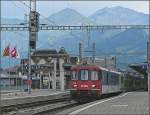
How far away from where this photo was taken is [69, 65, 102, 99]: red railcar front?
37031mm

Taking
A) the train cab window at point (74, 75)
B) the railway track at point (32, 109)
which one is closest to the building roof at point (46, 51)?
the train cab window at point (74, 75)

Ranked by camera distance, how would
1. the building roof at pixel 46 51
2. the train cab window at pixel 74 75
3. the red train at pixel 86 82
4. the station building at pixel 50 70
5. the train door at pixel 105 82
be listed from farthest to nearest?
1. the building roof at pixel 46 51
2. the station building at pixel 50 70
3. the train door at pixel 105 82
4. the train cab window at pixel 74 75
5. the red train at pixel 86 82

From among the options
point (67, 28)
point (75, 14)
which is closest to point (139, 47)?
point (75, 14)

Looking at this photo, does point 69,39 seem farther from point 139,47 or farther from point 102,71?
point 102,71

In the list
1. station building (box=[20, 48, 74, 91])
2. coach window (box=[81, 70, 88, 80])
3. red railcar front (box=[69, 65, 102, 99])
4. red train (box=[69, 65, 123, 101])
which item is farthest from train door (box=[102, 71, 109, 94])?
station building (box=[20, 48, 74, 91])

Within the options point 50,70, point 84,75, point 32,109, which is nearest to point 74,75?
point 84,75

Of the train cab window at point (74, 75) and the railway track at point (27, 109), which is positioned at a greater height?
the train cab window at point (74, 75)

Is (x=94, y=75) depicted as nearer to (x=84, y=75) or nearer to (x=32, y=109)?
(x=84, y=75)

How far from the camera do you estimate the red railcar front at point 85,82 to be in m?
37.0

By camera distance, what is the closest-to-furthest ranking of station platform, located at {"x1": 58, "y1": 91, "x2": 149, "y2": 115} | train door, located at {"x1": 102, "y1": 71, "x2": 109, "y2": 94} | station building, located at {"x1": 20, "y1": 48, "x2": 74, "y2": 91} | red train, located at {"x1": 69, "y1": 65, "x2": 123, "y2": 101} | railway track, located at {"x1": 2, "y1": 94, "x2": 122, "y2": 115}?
1. station platform, located at {"x1": 58, "y1": 91, "x2": 149, "y2": 115}
2. railway track, located at {"x1": 2, "y1": 94, "x2": 122, "y2": 115}
3. red train, located at {"x1": 69, "y1": 65, "x2": 123, "y2": 101}
4. train door, located at {"x1": 102, "y1": 71, "x2": 109, "y2": 94}
5. station building, located at {"x1": 20, "y1": 48, "x2": 74, "y2": 91}

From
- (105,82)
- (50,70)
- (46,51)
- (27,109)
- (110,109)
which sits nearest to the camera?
(110,109)

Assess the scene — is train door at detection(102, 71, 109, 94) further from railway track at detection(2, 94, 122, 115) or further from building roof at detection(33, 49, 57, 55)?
building roof at detection(33, 49, 57, 55)

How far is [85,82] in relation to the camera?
37250 millimetres

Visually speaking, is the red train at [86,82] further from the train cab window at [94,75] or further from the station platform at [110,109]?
the station platform at [110,109]
